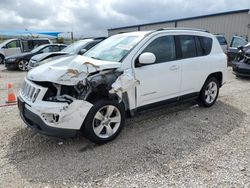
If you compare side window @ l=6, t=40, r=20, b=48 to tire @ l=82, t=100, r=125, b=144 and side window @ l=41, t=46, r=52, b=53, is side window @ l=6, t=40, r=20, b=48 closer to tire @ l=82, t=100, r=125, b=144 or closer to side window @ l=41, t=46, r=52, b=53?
side window @ l=41, t=46, r=52, b=53

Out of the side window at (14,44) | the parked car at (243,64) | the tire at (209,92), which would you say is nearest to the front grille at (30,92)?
the tire at (209,92)

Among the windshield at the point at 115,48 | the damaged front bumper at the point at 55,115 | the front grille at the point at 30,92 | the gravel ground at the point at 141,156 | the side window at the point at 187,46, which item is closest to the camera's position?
the gravel ground at the point at 141,156

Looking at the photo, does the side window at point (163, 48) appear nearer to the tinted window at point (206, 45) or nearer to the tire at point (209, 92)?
the tinted window at point (206, 45)

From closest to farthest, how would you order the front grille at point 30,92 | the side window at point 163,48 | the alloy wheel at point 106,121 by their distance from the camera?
the front grille at point 30,92, the alloy wheel at point 106,121, the side window at point 163,48

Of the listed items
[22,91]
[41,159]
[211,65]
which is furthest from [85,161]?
[211,65]

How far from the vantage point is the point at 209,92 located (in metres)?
5.52

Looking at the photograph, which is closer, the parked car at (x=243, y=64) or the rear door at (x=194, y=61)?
the rear door at (x=194, y=61)

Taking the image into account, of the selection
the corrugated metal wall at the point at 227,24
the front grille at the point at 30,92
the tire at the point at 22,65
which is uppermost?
the corrugated metal wall at the point at 227,24

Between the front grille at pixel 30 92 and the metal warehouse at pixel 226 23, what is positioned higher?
the metal warehouse at pixel 226 23

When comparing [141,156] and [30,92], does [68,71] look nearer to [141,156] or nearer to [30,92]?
[30,92]

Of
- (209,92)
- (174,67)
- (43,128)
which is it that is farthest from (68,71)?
(209,92)

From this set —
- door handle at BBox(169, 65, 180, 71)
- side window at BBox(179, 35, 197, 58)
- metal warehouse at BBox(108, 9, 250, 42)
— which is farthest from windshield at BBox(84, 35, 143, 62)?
metal warehouse at BBox(108, 9, 250, 42)

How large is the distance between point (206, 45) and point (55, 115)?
3.70 meters

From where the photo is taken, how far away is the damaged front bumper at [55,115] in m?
3.24
